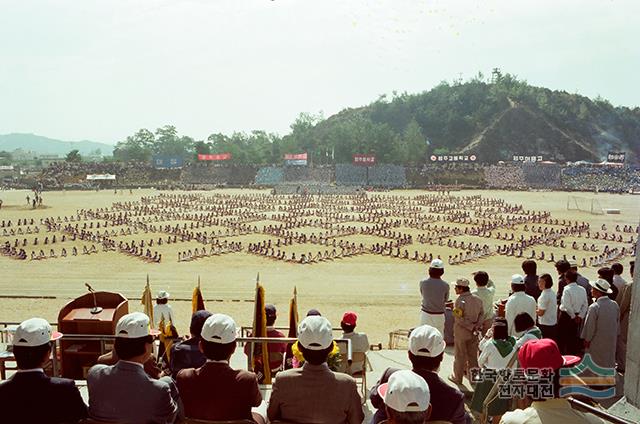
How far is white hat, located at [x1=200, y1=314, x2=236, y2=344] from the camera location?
13.3 ft

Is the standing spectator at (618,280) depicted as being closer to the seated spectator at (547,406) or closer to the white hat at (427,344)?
the seated spectator at (547,406)

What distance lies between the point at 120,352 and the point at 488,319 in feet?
21.8

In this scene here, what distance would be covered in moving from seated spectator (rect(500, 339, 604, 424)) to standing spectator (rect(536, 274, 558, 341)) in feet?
14.8

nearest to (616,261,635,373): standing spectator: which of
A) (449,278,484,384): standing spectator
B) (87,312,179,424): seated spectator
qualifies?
(449,278,484,384): standing spectator

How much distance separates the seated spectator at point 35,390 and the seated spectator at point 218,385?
77cm

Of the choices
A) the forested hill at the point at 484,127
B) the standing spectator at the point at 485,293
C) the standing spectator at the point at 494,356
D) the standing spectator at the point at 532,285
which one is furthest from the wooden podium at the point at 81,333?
the forested hill at the point at 484,127

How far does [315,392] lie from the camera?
12.8 feet

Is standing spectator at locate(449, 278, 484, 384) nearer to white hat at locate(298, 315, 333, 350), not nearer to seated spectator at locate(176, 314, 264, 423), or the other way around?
white hat at locate(298, 315, 333, 350)

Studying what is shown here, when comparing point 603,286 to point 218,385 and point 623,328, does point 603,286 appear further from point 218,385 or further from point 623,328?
point 218,385

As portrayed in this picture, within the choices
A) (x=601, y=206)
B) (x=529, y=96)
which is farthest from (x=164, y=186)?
(x=529, y=96)

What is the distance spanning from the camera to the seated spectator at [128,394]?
12.6 feet

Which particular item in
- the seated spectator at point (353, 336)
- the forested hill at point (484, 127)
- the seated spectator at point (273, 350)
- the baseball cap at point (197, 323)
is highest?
the forested hill at point (484, 127)

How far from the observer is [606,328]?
7.20m

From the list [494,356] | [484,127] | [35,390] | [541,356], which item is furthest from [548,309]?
[484,127]
